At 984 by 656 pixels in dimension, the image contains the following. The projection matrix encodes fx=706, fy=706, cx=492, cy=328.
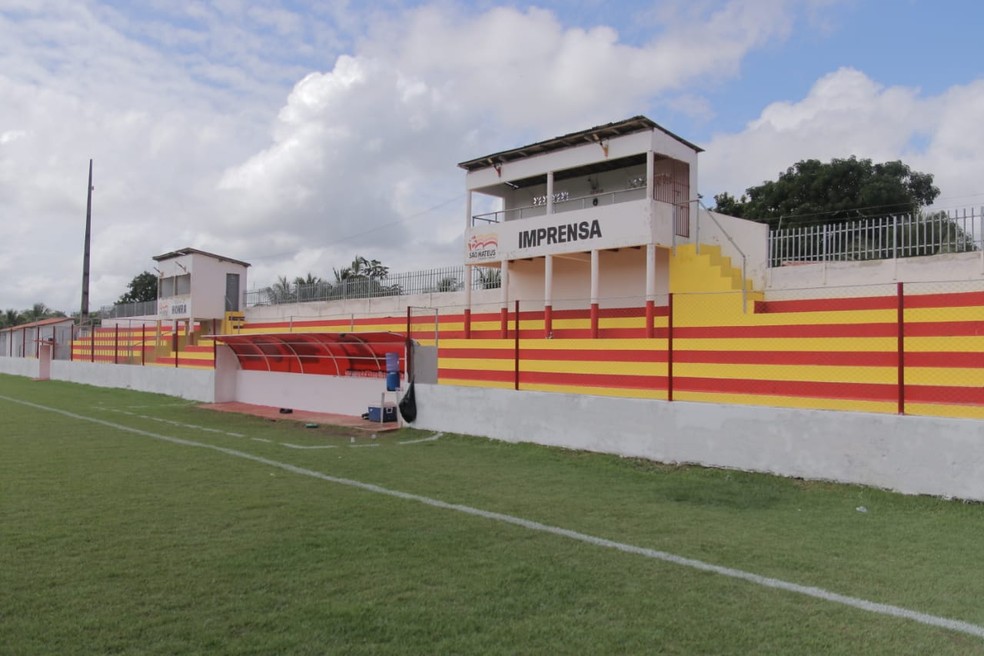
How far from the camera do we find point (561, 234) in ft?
60.3

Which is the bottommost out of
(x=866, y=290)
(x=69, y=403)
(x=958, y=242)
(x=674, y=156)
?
(x=69, y=403)

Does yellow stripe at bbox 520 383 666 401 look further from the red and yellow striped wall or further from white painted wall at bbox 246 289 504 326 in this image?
white painted wall at bbox 246 289 504 326

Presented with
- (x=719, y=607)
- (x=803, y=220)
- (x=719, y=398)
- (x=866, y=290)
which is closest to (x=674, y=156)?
(x=866, y=290)

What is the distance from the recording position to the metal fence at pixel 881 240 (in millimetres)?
12852

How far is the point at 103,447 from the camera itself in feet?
35.2

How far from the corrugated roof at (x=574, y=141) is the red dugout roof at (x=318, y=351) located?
7164 millimetres

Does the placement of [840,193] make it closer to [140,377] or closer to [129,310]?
[140,377]

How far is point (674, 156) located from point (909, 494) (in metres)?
11.6

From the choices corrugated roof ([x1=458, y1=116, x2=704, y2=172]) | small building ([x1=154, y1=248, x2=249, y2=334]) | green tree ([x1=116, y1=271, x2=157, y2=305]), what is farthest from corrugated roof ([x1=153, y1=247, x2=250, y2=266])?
green tree ([x1=116, y1=271, x2=157, y2=305])

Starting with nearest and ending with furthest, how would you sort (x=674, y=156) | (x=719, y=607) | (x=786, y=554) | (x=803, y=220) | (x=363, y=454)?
(x=719, y=607) < (x=786, y=554) < (x=363, y=454) < (x=674, y=156) < (x=803, y=220)

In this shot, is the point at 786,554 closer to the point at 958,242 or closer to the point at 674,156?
the point at 958,242

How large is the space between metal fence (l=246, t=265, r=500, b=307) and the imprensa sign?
1513mm

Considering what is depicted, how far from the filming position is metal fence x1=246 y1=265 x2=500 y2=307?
23.2 meters

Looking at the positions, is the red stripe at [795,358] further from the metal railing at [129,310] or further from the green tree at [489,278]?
the metal railing at [129,310]
